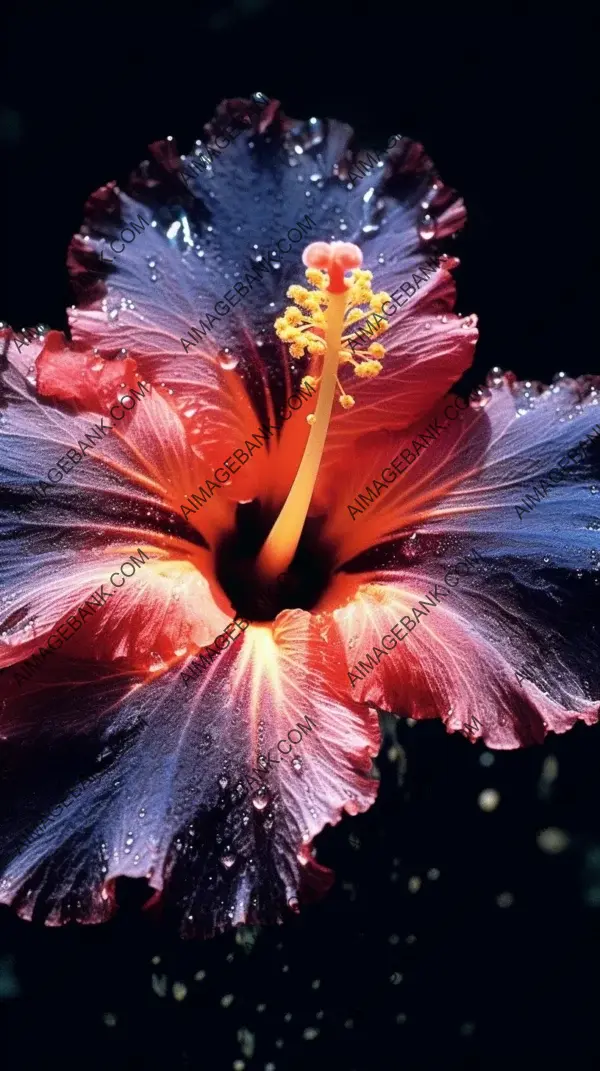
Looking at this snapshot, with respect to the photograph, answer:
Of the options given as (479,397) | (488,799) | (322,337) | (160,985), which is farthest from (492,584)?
(160,985)

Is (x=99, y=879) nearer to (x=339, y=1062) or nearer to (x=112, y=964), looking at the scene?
(x=112, y=964)

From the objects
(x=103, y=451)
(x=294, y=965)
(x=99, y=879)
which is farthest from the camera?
(x=294, y=965)

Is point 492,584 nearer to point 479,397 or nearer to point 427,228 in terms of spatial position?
point 479,397

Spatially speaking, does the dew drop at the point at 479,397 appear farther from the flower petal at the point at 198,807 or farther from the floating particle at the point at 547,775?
the floating particle at the point at 547,775

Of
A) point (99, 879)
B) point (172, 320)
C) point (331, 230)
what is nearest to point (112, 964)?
point (99, 879)

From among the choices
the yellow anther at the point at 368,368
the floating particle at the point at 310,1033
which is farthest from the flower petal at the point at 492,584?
the floating particle at the point at 310,1033

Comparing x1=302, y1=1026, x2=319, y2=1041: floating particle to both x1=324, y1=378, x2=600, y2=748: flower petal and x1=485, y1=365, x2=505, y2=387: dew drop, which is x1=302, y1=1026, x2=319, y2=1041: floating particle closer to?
x1=324, y1=378, x2=600, y2=748: flower petal
